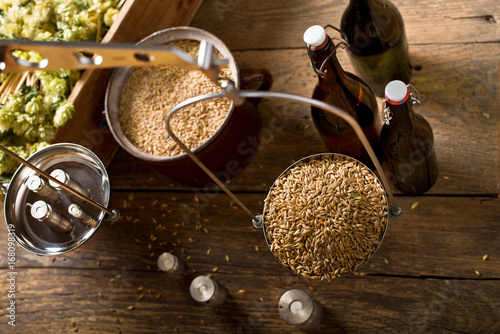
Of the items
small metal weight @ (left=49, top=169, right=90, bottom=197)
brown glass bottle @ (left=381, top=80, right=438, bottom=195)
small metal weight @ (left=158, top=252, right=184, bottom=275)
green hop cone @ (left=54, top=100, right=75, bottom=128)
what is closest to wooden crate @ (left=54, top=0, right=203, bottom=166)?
green hop cone @ (left=54, top=100, right=75, bottom=128)

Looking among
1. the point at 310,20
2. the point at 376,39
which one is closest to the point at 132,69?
the point at 310,20

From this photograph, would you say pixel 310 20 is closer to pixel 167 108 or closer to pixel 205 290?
pixel 167 108

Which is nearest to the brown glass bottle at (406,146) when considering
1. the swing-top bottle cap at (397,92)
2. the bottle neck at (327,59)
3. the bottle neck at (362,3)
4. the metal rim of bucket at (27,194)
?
the swing-top bottle cap at (397,92)

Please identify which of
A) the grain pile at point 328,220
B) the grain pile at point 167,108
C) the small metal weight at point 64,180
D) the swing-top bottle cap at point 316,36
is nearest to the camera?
the swing-top bottle cap at point 316,36

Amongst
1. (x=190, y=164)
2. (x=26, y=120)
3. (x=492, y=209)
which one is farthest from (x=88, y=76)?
(x=492, y=209)

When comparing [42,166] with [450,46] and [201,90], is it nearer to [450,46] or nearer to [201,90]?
[201,90]

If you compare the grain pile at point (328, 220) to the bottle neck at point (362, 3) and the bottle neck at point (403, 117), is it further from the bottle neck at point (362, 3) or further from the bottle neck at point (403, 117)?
the bottle neck at point (362, 3)
